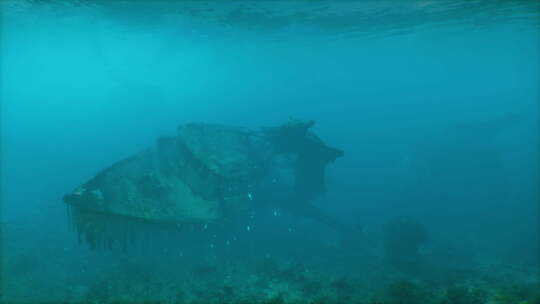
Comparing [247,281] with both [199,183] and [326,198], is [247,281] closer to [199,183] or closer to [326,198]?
[199,183]

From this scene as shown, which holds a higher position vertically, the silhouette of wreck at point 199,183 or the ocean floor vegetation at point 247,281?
the silhouette of wreck at point 199,183

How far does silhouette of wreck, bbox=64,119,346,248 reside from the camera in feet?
32.9

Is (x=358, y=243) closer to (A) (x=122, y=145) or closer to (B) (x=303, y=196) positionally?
(B) (x=303, y=196)

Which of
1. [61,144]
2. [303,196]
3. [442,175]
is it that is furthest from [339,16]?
[61,144]

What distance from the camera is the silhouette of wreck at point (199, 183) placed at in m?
10.0

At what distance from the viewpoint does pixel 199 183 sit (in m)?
13.1

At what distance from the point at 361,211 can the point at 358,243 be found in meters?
5.22

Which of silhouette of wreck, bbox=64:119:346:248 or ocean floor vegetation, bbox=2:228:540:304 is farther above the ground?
silhouette of wreck, bbox=64:119:346:248

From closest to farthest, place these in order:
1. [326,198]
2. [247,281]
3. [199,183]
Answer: [247,281]
[199,183]
[326,198]

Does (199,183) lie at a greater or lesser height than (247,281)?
greater

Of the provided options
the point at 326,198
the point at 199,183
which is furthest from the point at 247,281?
the point at 326,198

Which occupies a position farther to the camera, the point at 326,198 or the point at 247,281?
the point at 326,198

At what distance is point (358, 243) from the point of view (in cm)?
1591

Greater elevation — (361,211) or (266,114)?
(266,114)
